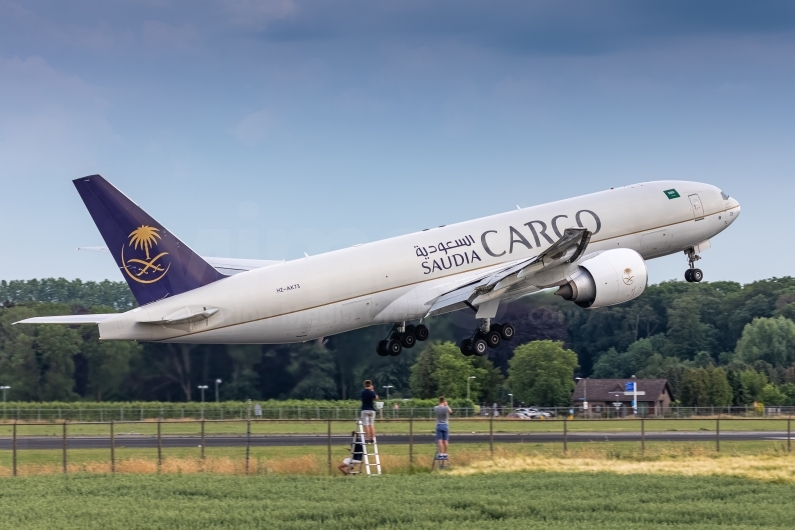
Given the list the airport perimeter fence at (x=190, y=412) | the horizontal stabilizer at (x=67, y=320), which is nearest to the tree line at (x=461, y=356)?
the airport perimeter fence at (x=190, y=412)

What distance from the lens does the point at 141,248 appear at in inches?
1531

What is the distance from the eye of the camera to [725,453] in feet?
145

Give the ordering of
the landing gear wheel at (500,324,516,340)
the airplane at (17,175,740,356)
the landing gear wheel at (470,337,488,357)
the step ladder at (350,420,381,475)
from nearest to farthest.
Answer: the step ladder at (350,420,381,475) < the airplane at (17,175,740,356) < the landing gear wheel at (470,337,488,357) < the landing gear wheel at (500,324,516,340)

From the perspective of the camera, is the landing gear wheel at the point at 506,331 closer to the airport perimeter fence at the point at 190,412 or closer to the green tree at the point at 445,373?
the green tree at the point at 445,373

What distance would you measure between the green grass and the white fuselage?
5.74m

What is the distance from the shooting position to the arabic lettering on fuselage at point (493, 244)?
143 ft

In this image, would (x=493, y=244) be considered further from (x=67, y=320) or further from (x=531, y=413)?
(x=531, y=413)

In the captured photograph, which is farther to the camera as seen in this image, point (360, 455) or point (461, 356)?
point (461, 356)

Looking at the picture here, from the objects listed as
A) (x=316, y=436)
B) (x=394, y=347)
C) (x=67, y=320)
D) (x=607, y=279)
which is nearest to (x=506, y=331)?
(x=607, y=279)

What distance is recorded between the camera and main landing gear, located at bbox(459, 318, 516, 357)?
44.6 meters

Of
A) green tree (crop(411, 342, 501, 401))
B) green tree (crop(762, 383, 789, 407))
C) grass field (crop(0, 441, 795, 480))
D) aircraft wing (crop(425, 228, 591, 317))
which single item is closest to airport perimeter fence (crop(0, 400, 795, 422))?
grass field (crop(0, 441, 795, 480))

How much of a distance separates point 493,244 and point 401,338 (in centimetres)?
534

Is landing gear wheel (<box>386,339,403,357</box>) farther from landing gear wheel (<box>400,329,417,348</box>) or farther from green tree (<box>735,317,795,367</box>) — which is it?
green tree (<box>735,317,795,367</box>)

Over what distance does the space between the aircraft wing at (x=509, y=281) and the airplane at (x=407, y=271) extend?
7 centimetres
